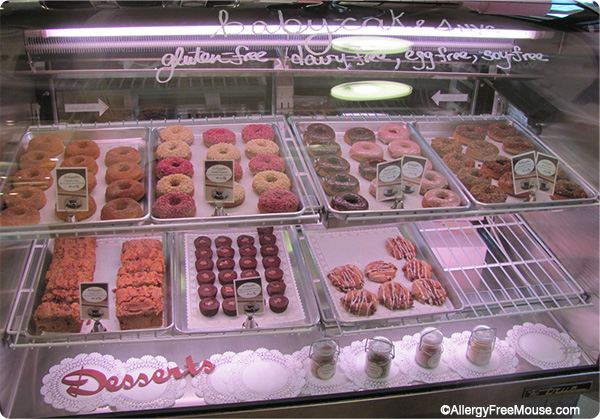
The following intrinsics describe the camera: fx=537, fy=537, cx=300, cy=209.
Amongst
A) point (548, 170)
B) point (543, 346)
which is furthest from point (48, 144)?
point (543, 346)

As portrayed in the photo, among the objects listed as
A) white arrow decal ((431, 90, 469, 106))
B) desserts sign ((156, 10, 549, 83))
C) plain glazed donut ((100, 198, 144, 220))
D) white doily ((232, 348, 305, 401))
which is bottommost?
white doily ((232, 348, 305, 401))

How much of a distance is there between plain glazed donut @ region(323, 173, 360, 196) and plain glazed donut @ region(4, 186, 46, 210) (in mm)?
1218

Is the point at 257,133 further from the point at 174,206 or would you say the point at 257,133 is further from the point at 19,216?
the point at 19,216

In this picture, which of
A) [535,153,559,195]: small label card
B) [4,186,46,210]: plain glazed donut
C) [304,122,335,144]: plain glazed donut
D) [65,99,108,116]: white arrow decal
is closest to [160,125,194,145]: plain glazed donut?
[65,99,108,116]: white arrow decal

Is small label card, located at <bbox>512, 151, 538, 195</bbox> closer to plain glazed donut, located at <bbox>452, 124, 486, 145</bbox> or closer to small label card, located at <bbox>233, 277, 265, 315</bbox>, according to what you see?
plain glazed donut, located at <bbox>452, 124, 486, 145</bbox>

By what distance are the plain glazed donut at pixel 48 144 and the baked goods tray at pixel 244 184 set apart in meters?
0.41

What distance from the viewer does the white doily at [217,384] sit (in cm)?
229

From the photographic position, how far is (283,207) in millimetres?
2301

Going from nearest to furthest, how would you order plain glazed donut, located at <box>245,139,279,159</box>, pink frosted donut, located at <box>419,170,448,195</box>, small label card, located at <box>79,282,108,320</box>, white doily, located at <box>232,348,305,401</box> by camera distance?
small label card, located at <box>79,282,108,320</box> → white doily, located at <box>232,348,305,401</box> → pink frosted donut, located at <box>419,170,448,195</box> → plain glazed donut, located at <box>245,139,279,159</box>

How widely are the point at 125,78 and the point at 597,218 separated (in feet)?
7.70

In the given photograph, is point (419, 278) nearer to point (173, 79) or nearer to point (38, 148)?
point (173, 79)

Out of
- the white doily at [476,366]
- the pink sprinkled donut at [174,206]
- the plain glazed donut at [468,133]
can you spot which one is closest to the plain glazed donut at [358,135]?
the plain glazed donut at [468,133]

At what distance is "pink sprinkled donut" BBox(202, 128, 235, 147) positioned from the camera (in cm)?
276

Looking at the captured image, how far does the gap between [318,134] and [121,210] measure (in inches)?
44.4
